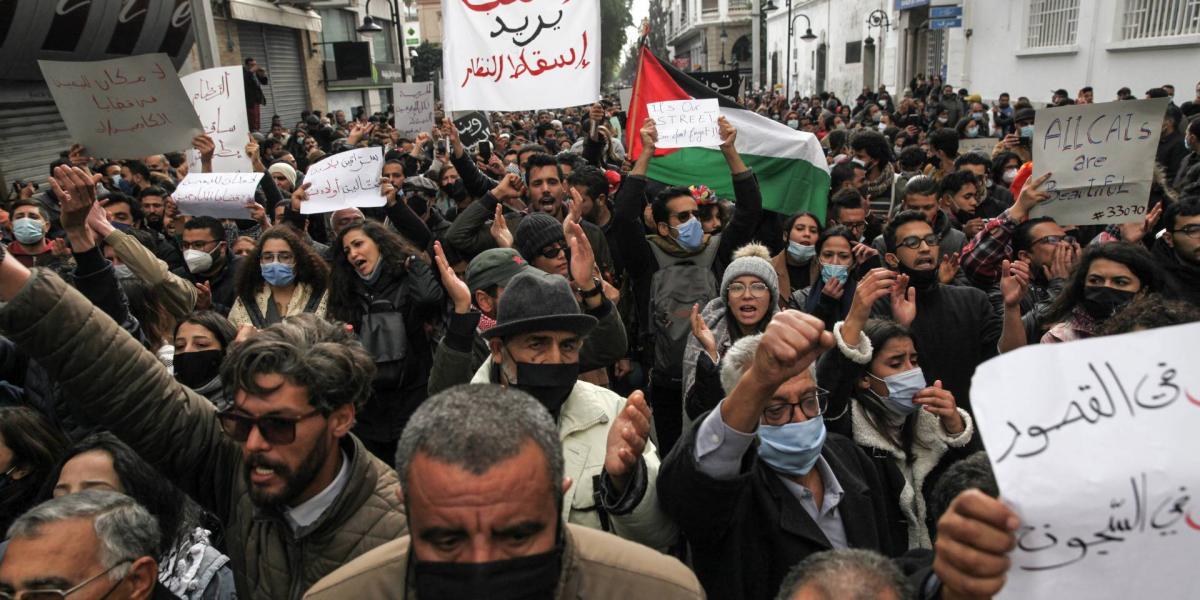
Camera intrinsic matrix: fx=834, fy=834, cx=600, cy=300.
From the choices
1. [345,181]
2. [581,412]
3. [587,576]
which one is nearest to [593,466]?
[581,412]

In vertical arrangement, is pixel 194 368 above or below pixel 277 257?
below

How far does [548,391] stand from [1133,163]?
3.59 metres

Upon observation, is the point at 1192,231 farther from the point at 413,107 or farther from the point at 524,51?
the point at 413,107

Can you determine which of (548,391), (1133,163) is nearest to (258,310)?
(548,391)

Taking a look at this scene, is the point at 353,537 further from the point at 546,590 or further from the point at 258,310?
the point at 258,310

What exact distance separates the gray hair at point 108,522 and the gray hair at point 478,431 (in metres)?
0.82

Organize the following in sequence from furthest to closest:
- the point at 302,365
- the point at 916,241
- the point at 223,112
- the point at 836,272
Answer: the point at 223,112 < the point at 836,272 < the point at 916,241 < the point at 302,365

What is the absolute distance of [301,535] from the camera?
1.98 m

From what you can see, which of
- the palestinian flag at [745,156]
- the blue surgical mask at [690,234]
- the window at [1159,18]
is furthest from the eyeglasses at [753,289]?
the window at [1159,18]

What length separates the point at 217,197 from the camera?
5.09m

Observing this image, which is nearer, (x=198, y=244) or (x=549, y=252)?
(x=549, y=252)

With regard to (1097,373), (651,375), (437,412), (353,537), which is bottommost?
(651,375)

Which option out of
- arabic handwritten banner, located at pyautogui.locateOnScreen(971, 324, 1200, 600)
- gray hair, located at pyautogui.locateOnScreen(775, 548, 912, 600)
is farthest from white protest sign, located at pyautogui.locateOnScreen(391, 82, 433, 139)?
arabic handwritten banner, located at pyautogui.locateOnScreen(971, 324, 1200, 600)

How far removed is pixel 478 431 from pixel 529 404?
144 millimetres
